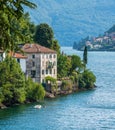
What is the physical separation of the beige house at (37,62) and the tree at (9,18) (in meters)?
83.5

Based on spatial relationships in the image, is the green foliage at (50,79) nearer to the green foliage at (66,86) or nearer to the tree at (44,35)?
the green foliage at (66,86)

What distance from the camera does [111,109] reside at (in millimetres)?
71812

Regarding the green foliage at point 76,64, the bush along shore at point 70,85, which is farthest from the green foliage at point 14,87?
the green foliage at point 76,64

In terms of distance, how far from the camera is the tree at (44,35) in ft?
350

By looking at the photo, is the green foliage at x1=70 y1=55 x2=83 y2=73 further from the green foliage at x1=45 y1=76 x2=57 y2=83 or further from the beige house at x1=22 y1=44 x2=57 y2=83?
Answer: the green foliage at x1=45 y1=76 x2=57 y2=83

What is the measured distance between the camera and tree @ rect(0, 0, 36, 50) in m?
8.95

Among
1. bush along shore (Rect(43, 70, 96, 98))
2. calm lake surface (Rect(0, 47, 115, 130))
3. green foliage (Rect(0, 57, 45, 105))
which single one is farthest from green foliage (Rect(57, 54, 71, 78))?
green foliage (Rect(0, 57, 45, 105))

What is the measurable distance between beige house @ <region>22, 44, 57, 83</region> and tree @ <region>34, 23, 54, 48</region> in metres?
9.59

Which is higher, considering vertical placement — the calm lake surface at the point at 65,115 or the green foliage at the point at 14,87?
the green foliage at the point at 14,87

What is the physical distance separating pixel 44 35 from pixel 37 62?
12936mm

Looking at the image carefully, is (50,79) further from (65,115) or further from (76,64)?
(65,115)

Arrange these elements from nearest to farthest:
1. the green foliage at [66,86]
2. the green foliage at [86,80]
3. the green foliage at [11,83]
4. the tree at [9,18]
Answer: the tree at [9,18] < the green foliage at [11,83] < the green foliage at [66,86] < the green foliage at [86,80]

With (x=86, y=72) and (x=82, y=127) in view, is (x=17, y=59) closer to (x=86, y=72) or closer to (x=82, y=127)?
(x=86, y=72)

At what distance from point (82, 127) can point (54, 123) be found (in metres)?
3.63
